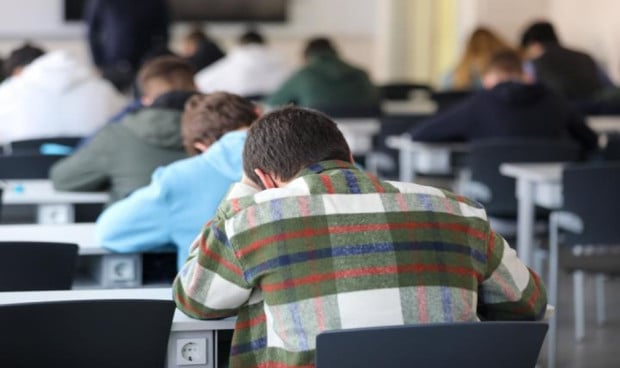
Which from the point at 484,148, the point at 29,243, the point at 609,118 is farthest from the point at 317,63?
the point at 29,243

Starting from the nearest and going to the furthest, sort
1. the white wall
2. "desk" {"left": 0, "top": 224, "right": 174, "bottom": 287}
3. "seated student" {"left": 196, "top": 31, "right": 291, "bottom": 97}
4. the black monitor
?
1. "desk" {"left": 0, "top": 224, "right": 174, "bottom": 287}
2. "seated student" {"left": 196, "top": 31, "right": 291, "bottom": 97}
3. the white wall
4. the black monitor

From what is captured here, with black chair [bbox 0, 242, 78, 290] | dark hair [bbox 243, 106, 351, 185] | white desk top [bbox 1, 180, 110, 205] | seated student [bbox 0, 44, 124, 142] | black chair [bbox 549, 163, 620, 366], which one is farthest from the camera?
seated student [bbox 0, 44, 124, 142]

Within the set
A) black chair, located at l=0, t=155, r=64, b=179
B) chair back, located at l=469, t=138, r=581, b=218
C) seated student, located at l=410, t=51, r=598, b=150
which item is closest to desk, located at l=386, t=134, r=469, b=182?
seated student, located at l=410, t=51, r=598, b=150

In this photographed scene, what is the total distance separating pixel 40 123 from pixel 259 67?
392cm

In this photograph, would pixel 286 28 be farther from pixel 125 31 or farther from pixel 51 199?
pixel 51 199

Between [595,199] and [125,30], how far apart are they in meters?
6.39

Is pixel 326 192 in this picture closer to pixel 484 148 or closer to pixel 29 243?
pixel 29 243

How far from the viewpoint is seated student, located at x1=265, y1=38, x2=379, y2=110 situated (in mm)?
9289

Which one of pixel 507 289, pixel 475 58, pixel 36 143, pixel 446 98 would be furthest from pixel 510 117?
pixel 507 289

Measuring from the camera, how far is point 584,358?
501 centimetres

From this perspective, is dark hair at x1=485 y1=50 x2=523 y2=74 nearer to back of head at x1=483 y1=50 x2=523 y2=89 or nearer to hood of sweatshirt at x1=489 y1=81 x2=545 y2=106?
back of head at x1=483 y1=50 x2=523 y2=89

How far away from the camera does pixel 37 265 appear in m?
3.14

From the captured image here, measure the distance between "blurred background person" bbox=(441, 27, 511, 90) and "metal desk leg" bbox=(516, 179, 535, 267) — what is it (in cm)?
436

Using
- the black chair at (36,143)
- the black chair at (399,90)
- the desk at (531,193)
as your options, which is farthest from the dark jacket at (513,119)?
the black chair at (399,90)
